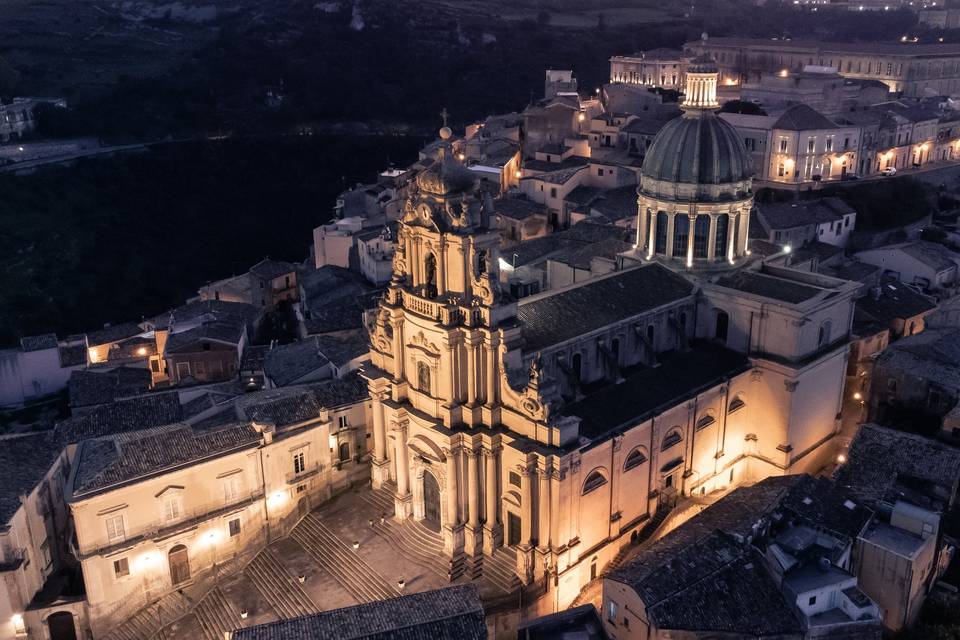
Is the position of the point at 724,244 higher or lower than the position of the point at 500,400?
higher

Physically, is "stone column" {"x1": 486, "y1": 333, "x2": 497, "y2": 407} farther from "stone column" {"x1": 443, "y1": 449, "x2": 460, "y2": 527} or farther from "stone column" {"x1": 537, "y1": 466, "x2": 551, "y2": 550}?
"stone column" {"x1": 537, "y1": 466, "x2": 551, "y2": 550}

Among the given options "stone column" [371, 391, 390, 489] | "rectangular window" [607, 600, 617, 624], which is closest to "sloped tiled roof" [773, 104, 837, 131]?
"stone column" [371, 391, 390, 489]

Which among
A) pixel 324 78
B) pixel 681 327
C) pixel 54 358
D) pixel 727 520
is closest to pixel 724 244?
pixel 681 327

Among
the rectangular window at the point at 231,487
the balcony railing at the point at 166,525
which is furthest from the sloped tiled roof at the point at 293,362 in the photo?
the balcony railing at the point at 166,525

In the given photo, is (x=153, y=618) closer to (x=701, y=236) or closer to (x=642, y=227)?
(x=642, y=227)

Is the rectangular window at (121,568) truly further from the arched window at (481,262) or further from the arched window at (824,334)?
the arched window at (824,334)

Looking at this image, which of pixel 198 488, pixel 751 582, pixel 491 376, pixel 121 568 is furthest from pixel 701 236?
pixel 121 568

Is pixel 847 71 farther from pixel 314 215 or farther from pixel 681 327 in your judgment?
pixel 681 327
